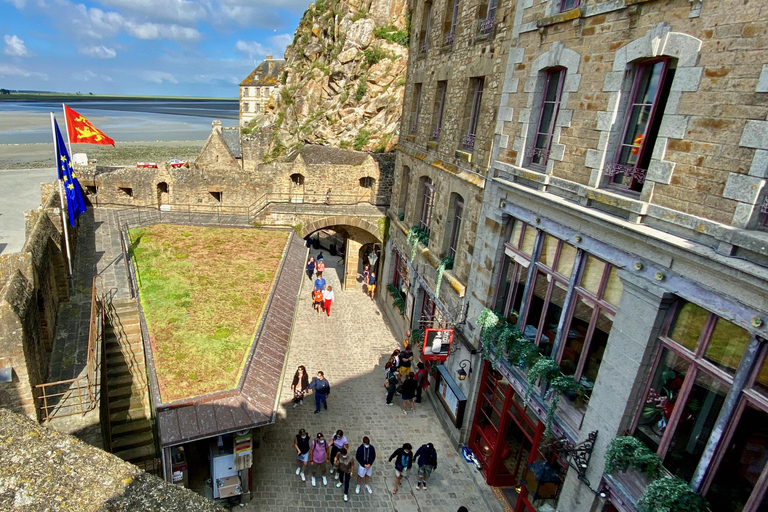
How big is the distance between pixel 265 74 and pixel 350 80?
38.3 metres

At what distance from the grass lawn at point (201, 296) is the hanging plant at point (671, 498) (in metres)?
6.82

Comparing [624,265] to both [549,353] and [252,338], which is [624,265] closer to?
[549,353]

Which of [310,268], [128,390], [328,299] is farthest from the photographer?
[310,268]

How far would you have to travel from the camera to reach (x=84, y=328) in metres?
9.93

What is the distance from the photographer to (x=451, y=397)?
38.3ft

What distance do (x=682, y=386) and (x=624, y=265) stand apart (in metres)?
1.72

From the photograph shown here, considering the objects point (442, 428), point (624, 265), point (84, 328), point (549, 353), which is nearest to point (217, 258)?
point (84, 328)

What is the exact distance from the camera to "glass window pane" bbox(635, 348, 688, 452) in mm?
5699

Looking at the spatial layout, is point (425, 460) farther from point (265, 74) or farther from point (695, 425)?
point (265, 74)

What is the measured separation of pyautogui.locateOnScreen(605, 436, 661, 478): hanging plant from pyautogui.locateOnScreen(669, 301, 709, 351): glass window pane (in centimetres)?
154

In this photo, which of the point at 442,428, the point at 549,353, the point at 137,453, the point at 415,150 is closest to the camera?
the point at 549,353

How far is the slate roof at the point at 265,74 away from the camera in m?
66.8

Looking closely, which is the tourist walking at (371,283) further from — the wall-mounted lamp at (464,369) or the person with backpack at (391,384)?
the wall-mounted lamp at (464,369)

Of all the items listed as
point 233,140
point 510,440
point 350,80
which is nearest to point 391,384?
point 510,440
